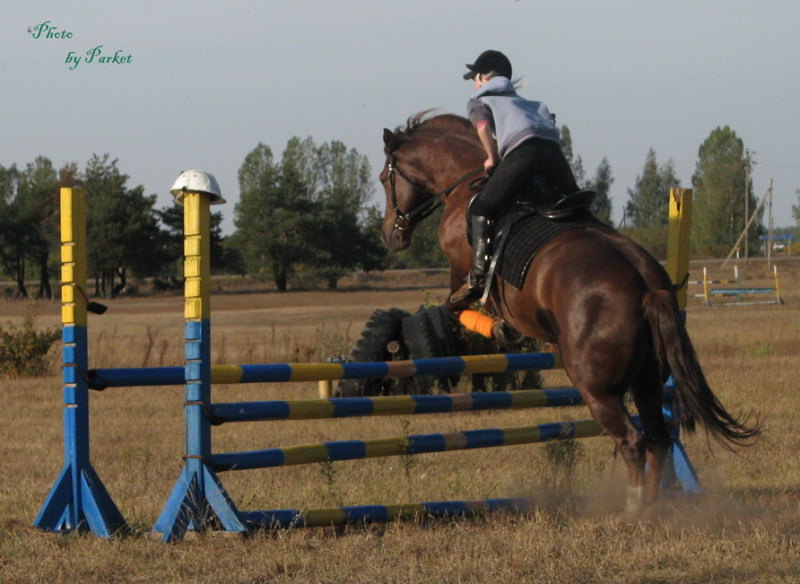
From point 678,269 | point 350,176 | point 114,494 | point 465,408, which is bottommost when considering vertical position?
point 114,494

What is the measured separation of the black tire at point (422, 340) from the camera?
1164 cm

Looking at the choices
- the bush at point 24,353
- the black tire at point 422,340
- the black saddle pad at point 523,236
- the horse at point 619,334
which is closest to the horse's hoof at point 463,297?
the horse at point 619,334

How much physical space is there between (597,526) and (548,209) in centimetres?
179

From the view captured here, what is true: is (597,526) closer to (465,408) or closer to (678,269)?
(465,408)

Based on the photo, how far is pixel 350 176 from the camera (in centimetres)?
9188

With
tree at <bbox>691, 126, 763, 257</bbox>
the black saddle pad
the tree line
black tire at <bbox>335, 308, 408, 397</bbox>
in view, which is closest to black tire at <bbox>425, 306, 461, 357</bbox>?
black tire at <bbox>335, 308, 408, 397</bbox>

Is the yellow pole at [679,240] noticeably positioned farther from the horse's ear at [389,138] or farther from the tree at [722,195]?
the tree at [722,195]

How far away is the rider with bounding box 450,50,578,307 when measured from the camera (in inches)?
256

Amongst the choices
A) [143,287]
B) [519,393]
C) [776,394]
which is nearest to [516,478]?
[519,393]

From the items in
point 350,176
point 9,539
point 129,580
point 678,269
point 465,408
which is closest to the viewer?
point 129,580

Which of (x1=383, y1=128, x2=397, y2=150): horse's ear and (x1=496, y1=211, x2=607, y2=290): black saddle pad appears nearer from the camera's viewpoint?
(x1=496, y1=211, x2=607, y2=290): black saddle pad

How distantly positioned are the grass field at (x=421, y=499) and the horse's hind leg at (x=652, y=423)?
0.68ft

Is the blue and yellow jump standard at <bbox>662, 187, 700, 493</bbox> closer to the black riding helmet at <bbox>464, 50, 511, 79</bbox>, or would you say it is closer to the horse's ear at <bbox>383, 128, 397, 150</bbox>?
the black riding helmet at <bbox>464, 50, 511, 79</bbox>

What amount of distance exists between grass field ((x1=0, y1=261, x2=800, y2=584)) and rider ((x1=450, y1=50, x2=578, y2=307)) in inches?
56.2
